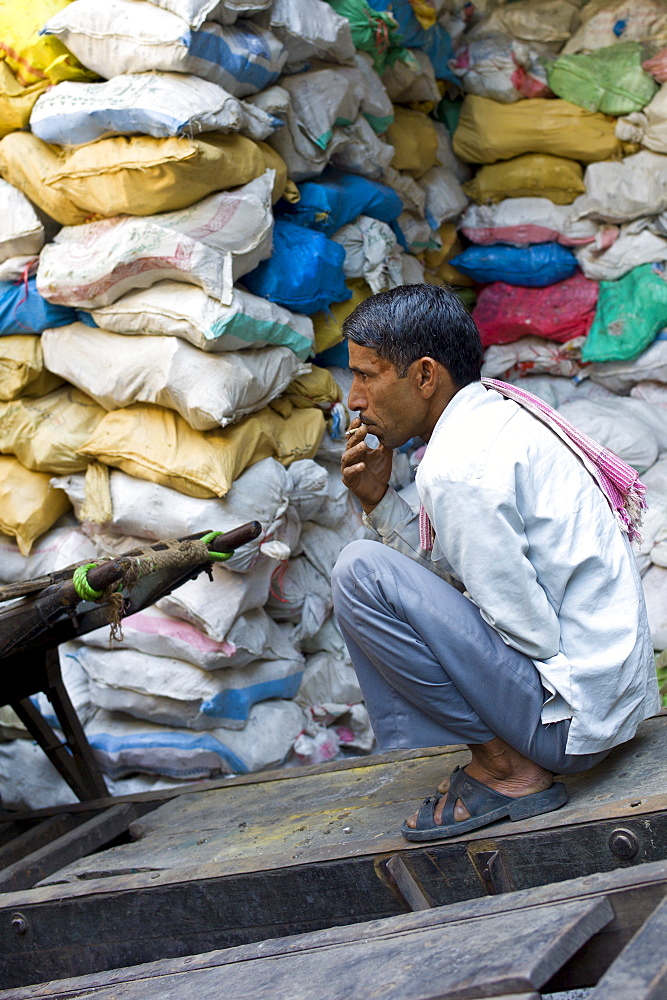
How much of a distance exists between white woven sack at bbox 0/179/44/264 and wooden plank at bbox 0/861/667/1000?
2034 mm

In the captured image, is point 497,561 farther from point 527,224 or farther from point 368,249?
point 527,224

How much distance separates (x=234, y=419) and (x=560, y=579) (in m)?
1.56

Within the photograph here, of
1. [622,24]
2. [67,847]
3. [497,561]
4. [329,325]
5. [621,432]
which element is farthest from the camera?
[622,24]

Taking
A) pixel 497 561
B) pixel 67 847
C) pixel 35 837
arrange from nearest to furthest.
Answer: pixel 497 561 < pixel 67 847 < pixel 35 837

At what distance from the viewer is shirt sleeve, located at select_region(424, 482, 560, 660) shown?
1.47 metres

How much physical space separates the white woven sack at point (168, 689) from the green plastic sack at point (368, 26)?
2310 mm

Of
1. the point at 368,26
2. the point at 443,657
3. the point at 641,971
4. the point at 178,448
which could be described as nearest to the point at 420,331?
the point at 443,657

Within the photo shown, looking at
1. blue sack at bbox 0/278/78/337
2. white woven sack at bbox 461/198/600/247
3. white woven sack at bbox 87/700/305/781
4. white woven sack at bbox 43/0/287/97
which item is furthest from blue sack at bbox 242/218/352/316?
white woven sack at bbox 461/198/600/247

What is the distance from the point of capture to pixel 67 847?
86.8 inches

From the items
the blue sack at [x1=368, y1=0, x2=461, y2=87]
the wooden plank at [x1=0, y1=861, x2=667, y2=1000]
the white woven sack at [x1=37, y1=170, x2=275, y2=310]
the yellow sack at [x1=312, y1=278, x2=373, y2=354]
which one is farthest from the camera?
the blue sack at [x1=368, y1=0, x2=461, y2=87]

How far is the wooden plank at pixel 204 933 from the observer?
1151mm

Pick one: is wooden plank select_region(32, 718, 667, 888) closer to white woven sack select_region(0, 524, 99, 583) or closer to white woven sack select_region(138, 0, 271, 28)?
white woven sack select_region(0, 524, 99, 583)

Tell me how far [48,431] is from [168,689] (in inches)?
35.4

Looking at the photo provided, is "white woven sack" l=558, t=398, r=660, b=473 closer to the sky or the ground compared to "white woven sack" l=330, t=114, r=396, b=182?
closer to the ground
